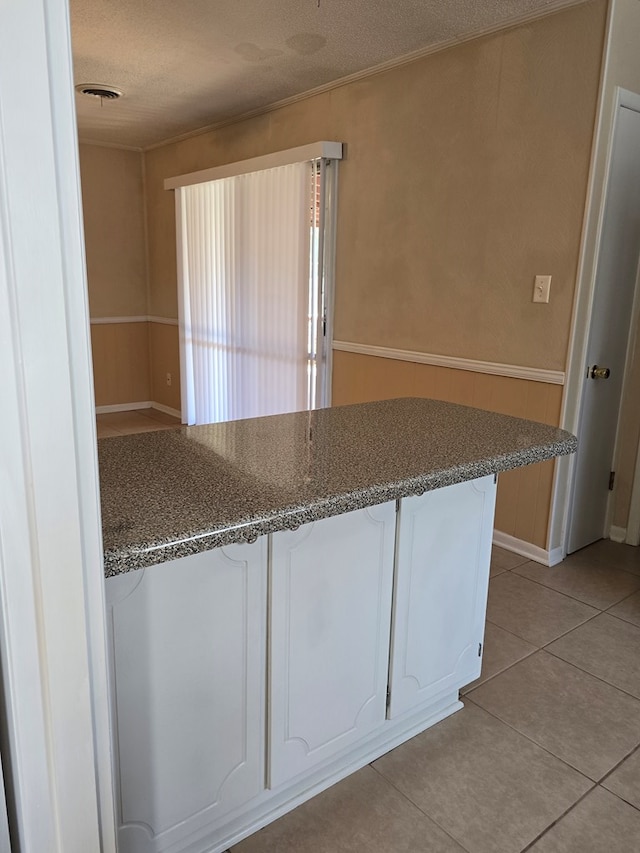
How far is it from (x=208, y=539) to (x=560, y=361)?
2.20 m

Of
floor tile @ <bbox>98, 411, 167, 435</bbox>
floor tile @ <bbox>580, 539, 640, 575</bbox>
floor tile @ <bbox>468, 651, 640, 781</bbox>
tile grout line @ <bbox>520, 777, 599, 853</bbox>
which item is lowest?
floor tile @ <bbox>468, 651, 640, 781</bbox>

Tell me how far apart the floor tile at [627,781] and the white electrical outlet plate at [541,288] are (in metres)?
1.83

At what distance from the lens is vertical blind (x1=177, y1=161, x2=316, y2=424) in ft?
13.5

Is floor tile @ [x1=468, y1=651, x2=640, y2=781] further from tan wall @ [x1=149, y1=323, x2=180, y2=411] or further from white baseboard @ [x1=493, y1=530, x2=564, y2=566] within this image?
tan wall @ [x1=149, y1=323, x2=180, y2=411]

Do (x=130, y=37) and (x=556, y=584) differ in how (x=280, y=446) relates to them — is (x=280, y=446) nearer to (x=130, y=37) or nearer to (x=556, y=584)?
(x=556, y=584)

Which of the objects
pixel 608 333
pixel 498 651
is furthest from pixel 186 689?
pixel 608 333

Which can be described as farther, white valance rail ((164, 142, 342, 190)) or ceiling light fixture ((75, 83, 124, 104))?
ceiling light fixture ((75, 83, 124, 104))

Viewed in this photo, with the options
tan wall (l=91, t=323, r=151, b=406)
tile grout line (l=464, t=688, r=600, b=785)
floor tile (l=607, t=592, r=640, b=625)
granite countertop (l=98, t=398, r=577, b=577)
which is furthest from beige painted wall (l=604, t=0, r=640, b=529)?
tan wall (l=91, t=323, r=151, b=406)

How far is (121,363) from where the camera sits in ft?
19.9

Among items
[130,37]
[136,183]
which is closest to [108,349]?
Result: [136,183]

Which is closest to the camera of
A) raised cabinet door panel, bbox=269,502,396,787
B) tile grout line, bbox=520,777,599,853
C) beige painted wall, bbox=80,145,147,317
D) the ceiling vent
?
raised cabinet door panel, bbox=269,502,396,787

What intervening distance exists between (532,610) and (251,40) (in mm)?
2888

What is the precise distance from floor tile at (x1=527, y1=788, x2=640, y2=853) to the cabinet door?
0.44 metres

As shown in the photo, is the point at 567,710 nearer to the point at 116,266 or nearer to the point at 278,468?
the point at 278,468
